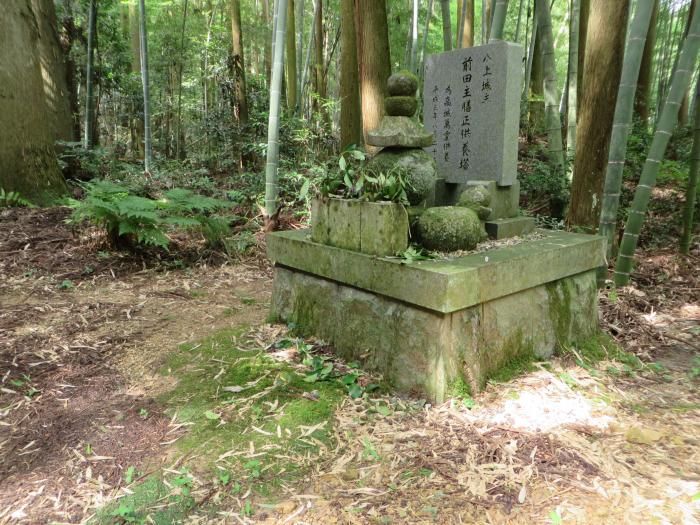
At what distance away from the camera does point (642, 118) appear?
904 cm

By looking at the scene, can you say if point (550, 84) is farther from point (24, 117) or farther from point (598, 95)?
point (24, 117)

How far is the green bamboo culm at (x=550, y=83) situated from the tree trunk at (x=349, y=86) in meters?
2.59

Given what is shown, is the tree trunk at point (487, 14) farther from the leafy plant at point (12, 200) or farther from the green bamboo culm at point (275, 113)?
the leafy plant at point (12, 200)

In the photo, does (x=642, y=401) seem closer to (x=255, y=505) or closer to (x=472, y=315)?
(x=472, y=315)

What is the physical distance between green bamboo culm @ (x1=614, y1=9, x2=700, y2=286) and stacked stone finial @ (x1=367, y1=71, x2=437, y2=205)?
2.10m

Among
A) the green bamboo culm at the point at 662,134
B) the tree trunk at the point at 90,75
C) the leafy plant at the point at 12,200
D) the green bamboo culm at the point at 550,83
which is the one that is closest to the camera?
the green bamboo culm at the point at 662,134

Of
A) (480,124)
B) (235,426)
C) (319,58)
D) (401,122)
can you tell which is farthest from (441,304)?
(319,58)

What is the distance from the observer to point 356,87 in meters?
7.19

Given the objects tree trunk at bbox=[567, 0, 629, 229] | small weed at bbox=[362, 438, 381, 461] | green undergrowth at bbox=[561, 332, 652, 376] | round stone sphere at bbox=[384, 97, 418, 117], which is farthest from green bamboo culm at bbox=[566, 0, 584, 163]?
small weed at bbox=[362, 438, 381, 461]

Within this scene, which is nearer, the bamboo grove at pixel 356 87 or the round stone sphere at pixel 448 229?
the round stone sphere at pixel 448 229

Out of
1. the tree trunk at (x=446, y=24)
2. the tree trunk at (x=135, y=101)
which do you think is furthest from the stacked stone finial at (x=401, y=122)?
the tree trunk at (x=135, y=101)

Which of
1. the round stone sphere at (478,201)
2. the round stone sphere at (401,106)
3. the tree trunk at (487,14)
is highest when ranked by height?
the tree trunk at (487,14)

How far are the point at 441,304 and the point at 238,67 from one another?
8966 mm

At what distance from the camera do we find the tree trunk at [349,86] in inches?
279
